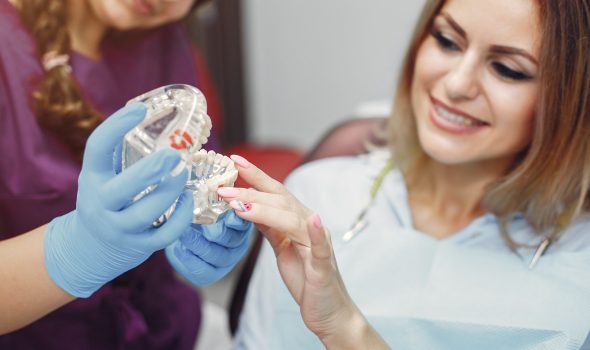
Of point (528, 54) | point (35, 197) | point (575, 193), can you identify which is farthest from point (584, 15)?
point (35, 197)

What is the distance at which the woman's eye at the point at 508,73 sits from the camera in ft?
3.54

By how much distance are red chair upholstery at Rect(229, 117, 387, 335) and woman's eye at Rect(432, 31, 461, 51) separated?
348mm

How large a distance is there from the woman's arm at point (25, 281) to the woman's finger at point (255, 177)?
0.94ft

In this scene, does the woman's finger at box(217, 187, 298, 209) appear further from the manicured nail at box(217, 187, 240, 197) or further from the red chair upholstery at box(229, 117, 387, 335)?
the red chair upholstery at box(229, 117, 387, 335)

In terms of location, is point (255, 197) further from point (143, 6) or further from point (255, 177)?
point (143, 6)

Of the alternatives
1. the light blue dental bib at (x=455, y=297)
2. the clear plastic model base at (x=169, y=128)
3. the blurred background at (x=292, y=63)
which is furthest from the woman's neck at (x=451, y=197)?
the blurred background at (x=292, y=63)

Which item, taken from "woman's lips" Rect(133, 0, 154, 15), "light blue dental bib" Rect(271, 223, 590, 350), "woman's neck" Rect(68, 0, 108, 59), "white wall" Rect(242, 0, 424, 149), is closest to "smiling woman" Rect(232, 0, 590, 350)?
"light blue dental bib" Rect(271, 223, 590, 350)

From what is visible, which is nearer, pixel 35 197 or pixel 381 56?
pixel 35 197

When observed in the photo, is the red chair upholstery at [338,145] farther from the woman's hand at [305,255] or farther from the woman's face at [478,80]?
the woman's hand at [305,255]

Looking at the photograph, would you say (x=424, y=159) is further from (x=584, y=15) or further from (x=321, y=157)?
(x=584, y=15)

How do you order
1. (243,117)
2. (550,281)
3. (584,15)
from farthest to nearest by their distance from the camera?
1. (243,117)
2. (550,281)
3. (584,15)

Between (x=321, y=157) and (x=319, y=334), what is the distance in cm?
59

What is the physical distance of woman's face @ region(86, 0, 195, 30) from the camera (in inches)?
43.8

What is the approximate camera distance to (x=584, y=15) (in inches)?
39.6
